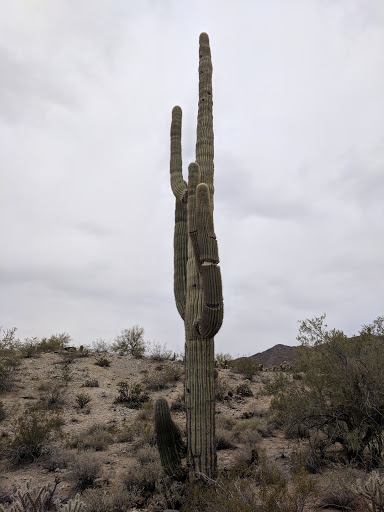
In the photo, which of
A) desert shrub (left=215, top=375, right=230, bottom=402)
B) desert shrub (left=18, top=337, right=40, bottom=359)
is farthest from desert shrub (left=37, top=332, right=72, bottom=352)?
desert shrub (left=215, top=375, right=230, bottom=402)

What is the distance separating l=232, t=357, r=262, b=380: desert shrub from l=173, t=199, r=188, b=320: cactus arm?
1213 cm

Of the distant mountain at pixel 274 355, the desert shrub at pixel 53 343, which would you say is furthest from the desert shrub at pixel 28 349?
the distant mountain at pixel 274 355

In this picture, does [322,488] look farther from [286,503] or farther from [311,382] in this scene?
[311,382]

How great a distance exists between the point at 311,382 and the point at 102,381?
432 inches

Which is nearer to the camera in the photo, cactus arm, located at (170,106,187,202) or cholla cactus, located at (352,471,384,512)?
cholla cactus, located at (352,471,384,512)

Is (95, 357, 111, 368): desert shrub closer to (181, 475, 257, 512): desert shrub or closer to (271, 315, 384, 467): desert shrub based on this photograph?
(271, 315, 384, 467): desert shrub

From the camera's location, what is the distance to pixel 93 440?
9711 millimetres

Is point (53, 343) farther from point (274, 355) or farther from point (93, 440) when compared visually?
point (274, 355)

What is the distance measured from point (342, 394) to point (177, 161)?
236 inches

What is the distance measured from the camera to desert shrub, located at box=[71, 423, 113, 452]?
951 centimetres

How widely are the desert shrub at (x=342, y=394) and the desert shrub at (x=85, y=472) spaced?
3.99 m

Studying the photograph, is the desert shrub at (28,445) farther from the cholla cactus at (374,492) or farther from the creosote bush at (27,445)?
the cholla cactus at (374,492)

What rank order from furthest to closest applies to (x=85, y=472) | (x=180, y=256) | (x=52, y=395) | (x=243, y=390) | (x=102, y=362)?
(x=102, y=362) → (x=243, y=390) → (x=52, y=395) → (x=180, y=256) → (x=85, y=472)

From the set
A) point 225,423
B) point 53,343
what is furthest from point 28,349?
point 225,423
